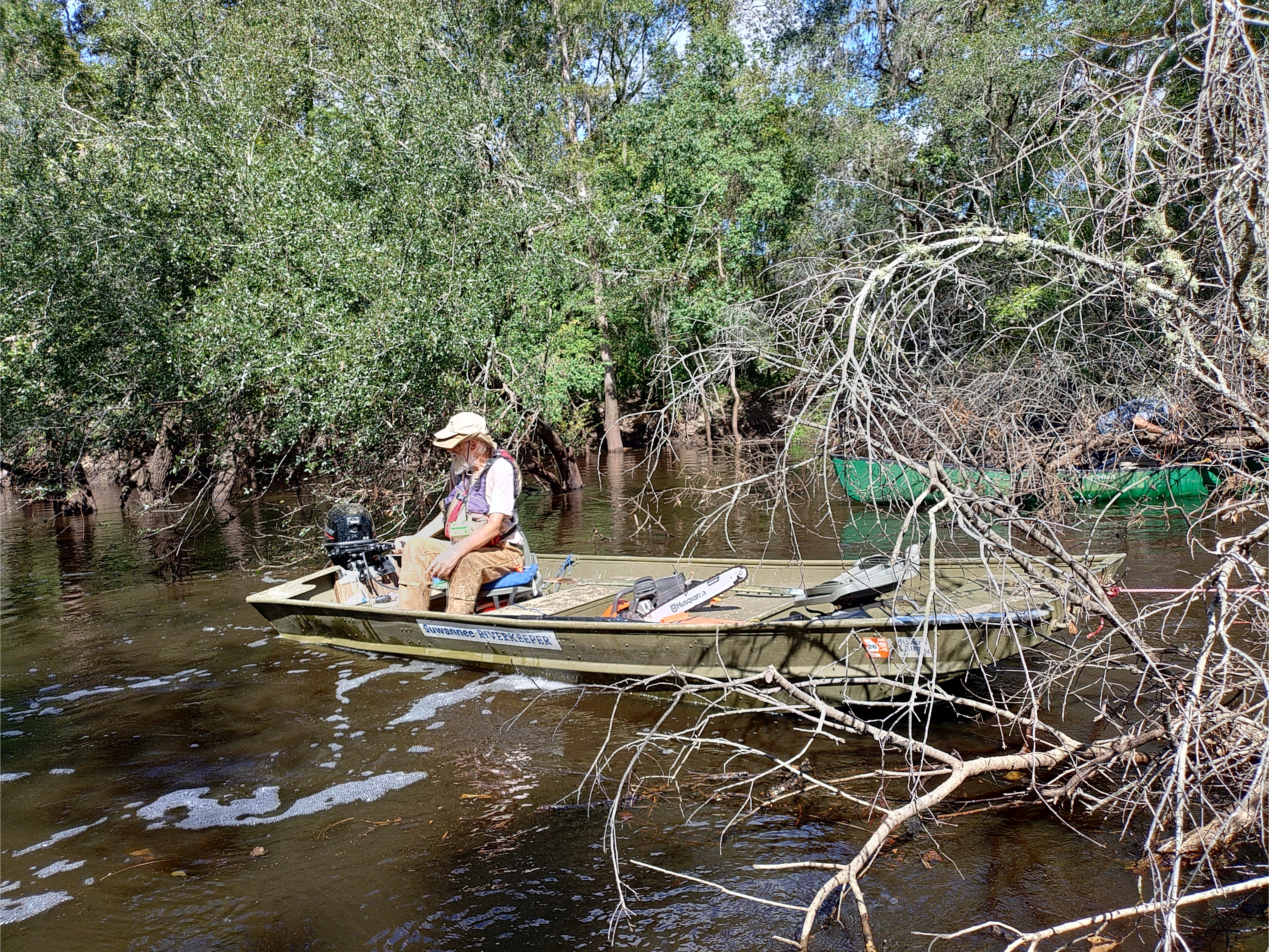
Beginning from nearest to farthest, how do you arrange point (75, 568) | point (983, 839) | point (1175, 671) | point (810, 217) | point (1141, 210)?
point (1141, 210)
point (983, 839)
point (1175, 671)
point (75, 568)
point (810, 217)

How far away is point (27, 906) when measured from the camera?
487cm

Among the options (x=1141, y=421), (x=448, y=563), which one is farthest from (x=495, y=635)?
(x=1141, y=421)

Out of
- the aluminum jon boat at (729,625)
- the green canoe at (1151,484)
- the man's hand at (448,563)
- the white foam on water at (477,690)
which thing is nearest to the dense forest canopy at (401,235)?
the green canoe at (1151,484)

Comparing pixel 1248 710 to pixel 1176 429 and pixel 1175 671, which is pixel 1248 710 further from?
pixel 1176 429

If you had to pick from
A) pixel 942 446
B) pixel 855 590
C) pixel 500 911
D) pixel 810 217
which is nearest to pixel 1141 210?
pixel 942 446

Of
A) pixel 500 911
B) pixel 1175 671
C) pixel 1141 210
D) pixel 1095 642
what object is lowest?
pixel 500 911

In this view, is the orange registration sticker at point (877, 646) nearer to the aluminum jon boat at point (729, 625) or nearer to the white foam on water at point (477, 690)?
the aluminum jon boat at point (729, 625)

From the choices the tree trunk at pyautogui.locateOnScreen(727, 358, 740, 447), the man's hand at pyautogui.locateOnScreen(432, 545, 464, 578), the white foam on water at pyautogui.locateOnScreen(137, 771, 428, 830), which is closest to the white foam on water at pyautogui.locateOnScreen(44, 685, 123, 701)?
the white foam on water at pyautogui.locateOnScreen(137, 771, 428, 830)

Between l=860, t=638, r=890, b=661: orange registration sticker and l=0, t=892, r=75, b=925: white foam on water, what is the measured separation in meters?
4.69

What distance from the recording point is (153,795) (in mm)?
6102

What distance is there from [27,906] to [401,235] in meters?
9.53

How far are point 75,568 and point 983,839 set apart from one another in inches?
532

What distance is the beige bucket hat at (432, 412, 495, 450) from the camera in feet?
24.6

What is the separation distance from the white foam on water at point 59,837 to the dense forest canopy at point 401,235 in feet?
14.2
